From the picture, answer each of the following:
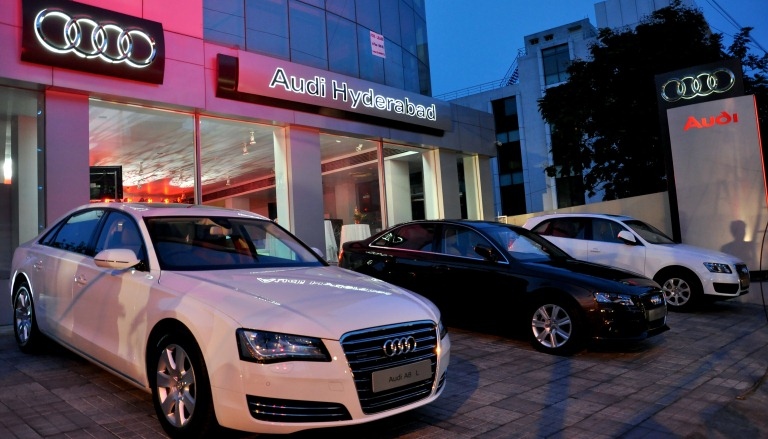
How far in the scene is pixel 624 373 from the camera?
17.8 feet

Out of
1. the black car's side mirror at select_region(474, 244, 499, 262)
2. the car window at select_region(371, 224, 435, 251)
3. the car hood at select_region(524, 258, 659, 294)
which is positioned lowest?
the car hood at select_region(524, 258, 659, 294)

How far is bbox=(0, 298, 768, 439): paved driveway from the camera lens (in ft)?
12.3

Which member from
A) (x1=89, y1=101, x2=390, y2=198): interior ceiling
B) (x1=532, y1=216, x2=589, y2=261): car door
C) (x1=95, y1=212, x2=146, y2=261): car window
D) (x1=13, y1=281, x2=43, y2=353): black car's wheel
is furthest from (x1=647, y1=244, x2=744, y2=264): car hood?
(x1=13, y1=281, x2=43, y2=353): black car's wheel

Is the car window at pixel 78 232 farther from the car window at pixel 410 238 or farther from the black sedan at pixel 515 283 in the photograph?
the car window at pixel 410 238

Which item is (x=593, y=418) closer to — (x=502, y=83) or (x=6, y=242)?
(x=6, y=242)

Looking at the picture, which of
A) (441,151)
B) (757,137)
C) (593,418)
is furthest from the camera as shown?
(441,151)

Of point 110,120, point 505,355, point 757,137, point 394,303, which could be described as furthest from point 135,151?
point 757,137

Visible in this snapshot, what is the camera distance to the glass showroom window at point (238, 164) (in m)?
12.3

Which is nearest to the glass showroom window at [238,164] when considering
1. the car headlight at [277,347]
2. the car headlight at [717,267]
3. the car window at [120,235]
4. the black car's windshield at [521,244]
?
the black car's windshield at [521,244]

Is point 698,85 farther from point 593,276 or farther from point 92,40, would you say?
point 92,40

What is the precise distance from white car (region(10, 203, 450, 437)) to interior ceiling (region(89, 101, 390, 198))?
21.0 feet

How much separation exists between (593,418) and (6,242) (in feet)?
31.1

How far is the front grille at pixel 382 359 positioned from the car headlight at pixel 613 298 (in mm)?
3035

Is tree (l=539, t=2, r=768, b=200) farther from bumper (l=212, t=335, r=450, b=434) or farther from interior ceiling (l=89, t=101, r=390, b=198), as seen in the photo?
bumper (l=212, t=335, r=450, b=434)
